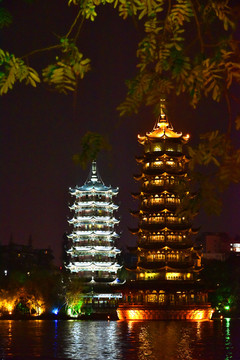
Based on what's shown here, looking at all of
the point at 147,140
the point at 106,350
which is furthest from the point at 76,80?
the point at 147,140

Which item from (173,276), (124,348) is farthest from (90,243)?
(124,348)

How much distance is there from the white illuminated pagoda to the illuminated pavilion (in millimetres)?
22597

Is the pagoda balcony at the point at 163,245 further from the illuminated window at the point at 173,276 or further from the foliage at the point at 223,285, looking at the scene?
the foliage at the point at 223,285

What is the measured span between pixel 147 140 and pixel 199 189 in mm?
59314

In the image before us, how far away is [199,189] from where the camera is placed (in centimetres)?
704

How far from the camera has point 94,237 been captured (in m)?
87.9

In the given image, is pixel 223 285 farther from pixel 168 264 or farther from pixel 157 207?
pixel 157 207

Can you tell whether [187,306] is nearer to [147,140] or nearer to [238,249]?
[147,140]

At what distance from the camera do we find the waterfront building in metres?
86.2

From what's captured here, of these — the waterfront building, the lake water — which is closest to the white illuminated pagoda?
the waterfront building

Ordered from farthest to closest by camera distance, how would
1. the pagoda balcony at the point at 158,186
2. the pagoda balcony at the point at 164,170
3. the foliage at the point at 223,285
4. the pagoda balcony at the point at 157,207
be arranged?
the foliage at the point at 223,285 < the pagoda balcony at the point at 164,170 < the pagoda balcony at the point at 158,186 < the pagoda balcony at the point at 157,207

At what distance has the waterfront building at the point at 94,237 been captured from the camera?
8619 cm

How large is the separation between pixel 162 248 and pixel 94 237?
89.3 ft

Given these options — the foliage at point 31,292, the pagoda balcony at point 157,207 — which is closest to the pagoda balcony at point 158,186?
the pagoda balcony at point 157,207
